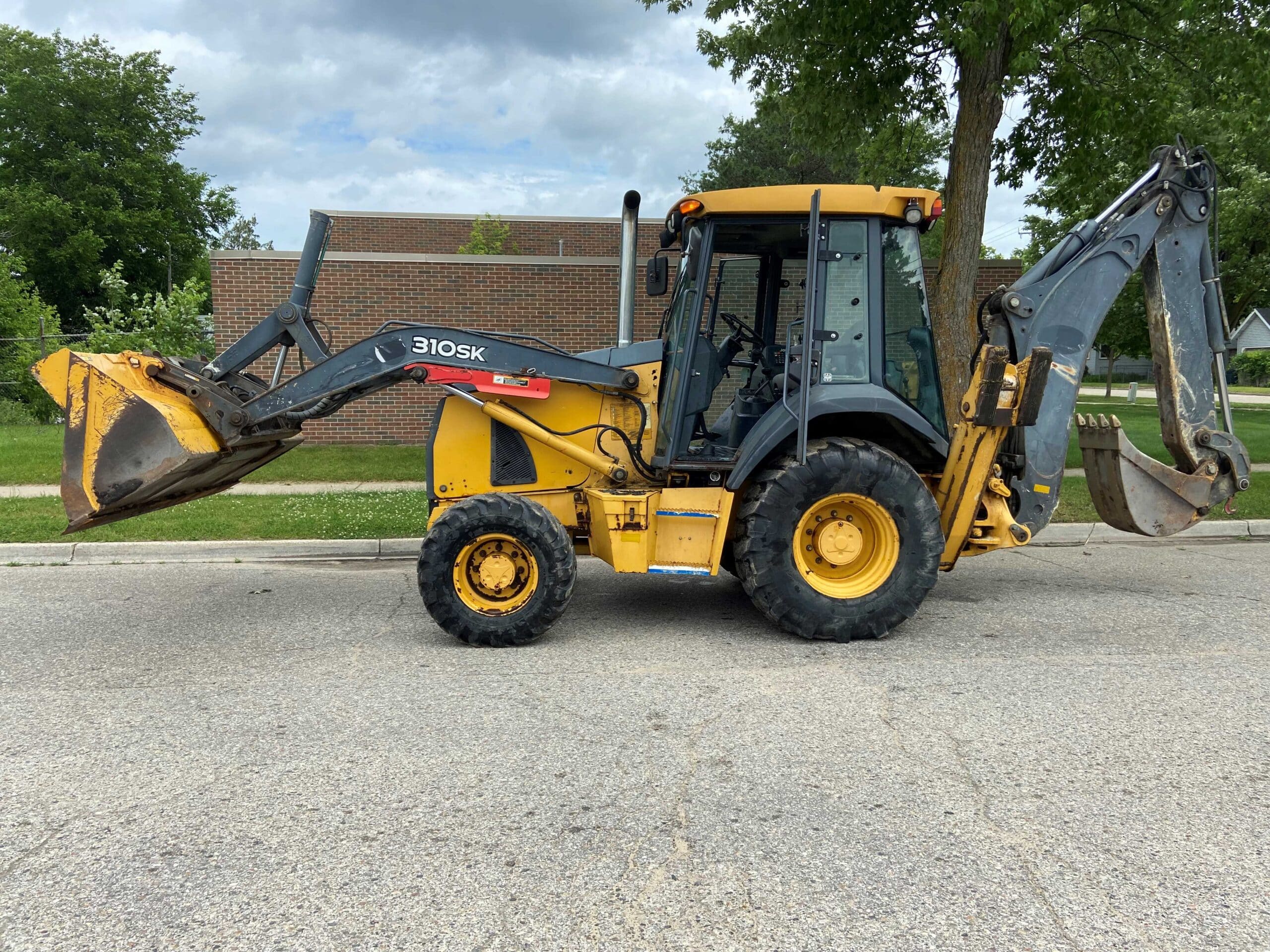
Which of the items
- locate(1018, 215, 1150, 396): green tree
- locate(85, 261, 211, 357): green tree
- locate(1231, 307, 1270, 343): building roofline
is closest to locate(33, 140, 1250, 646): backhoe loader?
locate(1231, 307, 1270, 343): building roofline

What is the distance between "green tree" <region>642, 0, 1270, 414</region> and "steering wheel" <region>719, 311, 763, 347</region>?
484 cm

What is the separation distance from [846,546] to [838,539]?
0.07m

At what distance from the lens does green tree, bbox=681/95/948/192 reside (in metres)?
13.2

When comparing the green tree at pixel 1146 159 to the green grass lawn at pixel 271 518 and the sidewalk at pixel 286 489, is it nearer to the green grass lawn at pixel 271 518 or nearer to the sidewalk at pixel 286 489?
the green grass lawn at pixel 271 518

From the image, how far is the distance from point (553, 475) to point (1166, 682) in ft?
11.9

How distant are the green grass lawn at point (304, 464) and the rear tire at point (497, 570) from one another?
5.34 m

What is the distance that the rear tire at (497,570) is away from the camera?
524 centimetres

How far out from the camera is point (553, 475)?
5918mm


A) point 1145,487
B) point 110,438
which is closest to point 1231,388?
point 1145,487

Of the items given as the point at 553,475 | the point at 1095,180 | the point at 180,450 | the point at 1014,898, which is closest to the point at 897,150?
the point at 1095,180

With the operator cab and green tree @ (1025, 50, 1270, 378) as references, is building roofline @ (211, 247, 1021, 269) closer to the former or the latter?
green tree @ (1025, 50, 1270, 378)

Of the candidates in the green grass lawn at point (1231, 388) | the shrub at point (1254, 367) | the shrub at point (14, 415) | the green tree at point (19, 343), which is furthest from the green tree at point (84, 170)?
the shrub at point (1254, 367)

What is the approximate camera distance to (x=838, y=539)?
18.2ft

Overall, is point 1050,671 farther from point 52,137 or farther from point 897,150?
point 52,137
